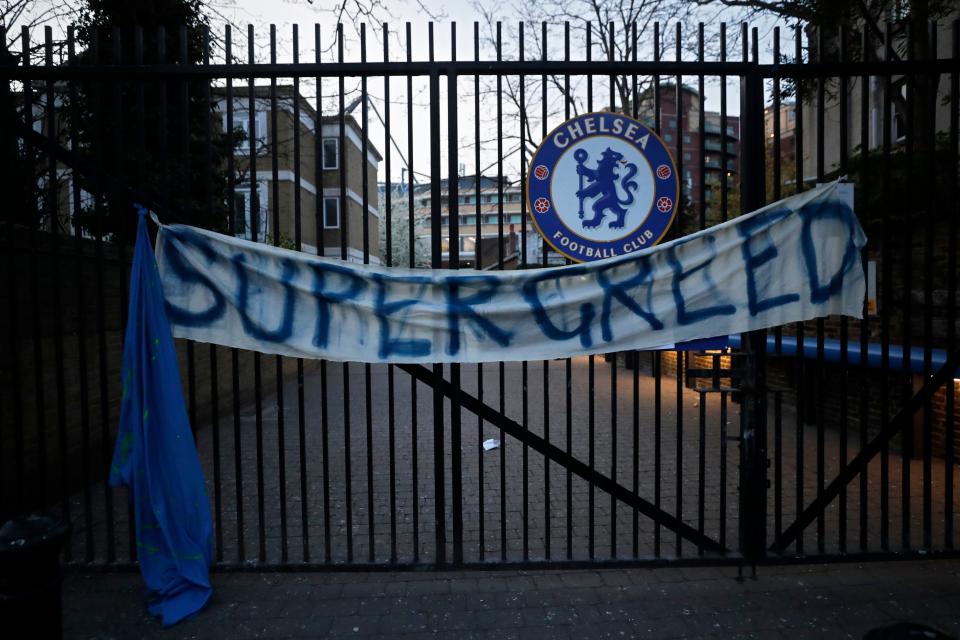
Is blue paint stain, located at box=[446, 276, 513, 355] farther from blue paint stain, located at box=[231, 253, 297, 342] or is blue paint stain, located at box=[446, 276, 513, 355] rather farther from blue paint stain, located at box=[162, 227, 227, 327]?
blue paint stain, located at box=[162, 227, 227, 327]

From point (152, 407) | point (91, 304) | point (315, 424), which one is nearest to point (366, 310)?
point (152, 407)

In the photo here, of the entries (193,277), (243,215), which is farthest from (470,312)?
(243,215)

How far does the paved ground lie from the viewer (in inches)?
154

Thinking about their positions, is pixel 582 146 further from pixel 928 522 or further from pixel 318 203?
pixel 928 522

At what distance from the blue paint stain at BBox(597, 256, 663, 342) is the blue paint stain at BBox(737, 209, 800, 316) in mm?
645

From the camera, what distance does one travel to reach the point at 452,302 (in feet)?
12.5

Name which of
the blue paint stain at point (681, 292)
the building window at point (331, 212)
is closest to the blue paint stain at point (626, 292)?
the blue paint stain at point (681, 292)

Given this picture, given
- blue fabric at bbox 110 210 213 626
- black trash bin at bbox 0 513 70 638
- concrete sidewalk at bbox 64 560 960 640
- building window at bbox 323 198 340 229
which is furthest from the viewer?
building window at bbox 323 198 340 229

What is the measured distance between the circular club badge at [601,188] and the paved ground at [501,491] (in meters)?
0.94

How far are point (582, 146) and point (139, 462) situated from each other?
11.2 ft

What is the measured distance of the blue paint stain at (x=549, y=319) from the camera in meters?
3.81

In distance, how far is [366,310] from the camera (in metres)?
3.79

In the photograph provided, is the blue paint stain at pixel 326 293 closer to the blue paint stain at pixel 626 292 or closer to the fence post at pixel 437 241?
the fence post at pixel 437 241

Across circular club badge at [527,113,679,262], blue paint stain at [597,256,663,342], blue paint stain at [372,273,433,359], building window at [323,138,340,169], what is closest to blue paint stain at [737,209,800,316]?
circular club badge at [527,113,679,262]
